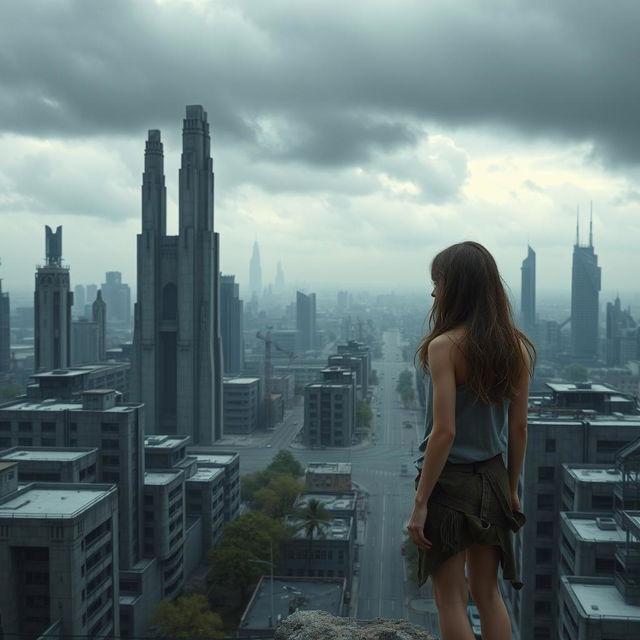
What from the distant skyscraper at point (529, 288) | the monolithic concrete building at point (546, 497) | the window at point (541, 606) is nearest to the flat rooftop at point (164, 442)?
the monolithic concrete building at point (546, 497)

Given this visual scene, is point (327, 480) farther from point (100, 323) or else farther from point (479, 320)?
point (100, 323)

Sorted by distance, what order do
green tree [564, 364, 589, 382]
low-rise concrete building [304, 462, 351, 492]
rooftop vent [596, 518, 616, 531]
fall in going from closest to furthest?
rooftop vent [596, 518, 616, 531] < low-rise concrete building [304, 462, 351, 492] < green tree [564, 364, 589, 382]

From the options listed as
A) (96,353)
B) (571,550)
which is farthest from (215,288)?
(96,353)

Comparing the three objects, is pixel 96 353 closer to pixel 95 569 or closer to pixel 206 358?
pixel 206 358

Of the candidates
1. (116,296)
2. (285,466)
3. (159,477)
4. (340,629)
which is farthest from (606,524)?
(116,296)

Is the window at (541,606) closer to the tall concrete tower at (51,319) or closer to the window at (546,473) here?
the window at (546,473)

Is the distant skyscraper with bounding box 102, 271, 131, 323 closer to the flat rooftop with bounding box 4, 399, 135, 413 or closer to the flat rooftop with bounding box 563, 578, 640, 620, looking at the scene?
the flat rooftop with bounding box 4, 399, 135, 413

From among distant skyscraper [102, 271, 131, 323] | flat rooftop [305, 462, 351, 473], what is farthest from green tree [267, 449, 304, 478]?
distant skyscraper [102, 271, 131, 323]
